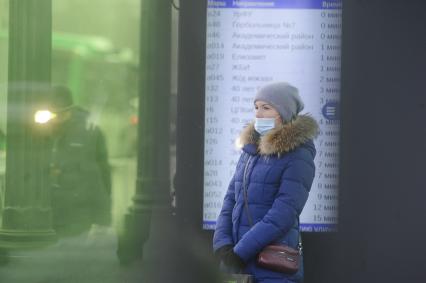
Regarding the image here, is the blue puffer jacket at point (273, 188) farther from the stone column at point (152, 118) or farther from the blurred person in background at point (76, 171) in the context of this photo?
the blurred person in background at point (76, 171)

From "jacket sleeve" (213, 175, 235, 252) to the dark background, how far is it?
0.37 meters

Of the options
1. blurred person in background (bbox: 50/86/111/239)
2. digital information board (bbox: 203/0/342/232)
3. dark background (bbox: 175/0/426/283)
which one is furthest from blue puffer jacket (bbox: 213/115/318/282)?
blurred person in background (bbox: 50/86/111/239)

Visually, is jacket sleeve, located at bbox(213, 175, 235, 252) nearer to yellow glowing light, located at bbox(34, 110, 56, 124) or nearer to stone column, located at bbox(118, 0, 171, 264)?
stone column, located at bbox(118, 0, 171, 264)

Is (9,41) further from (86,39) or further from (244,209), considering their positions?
(244,209)

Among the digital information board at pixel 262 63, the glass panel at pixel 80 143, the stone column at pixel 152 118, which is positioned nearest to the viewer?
the digital information board at pixel 262 63

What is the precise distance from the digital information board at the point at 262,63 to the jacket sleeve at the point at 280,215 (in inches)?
26.5

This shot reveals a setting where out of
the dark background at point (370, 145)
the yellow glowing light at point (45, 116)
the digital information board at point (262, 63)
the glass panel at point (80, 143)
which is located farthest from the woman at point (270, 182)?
the yellow glowing light at point (45, 116)

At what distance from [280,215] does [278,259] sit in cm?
22

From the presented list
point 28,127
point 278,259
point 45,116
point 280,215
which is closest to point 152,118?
point 45,116

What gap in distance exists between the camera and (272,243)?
4.04 m

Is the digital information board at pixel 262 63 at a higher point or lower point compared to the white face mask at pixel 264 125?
higher

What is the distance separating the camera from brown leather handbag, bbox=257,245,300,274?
13.1 feet

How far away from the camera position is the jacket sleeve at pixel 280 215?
4.00 metres

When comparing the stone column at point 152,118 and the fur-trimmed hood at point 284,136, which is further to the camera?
the stone column at point 152,118
